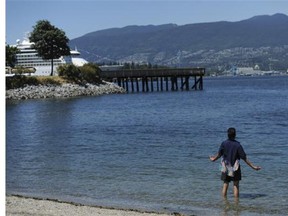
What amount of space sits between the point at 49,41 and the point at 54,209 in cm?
8205

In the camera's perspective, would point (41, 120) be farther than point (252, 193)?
Yes

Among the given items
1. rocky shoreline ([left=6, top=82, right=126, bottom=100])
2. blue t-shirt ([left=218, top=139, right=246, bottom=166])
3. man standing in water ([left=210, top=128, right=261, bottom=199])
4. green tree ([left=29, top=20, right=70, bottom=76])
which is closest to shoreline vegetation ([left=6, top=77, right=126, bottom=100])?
rocky shoreline ([left=6, top=82, right=126, bottom=100])

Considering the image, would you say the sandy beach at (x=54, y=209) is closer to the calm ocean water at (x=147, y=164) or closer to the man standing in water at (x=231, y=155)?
the calm ocean water at (x=147, y=164)

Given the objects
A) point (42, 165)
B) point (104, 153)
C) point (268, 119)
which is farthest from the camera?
point (268, 119)

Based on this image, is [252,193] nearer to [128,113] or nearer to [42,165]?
[42,165]

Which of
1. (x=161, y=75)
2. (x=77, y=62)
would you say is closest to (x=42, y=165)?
(x=161, y=75)

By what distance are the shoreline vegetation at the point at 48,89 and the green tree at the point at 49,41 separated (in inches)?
366

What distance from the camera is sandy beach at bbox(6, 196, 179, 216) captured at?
10656mm

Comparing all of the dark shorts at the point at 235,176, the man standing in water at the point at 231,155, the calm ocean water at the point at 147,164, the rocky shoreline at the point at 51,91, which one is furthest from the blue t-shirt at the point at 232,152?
the rocky shoreline at the point at 51,91

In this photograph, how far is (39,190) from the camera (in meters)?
14.8

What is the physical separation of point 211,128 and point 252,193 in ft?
64.9

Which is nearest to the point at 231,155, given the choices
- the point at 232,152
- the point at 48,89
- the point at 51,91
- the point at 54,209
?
the point at 232,152
